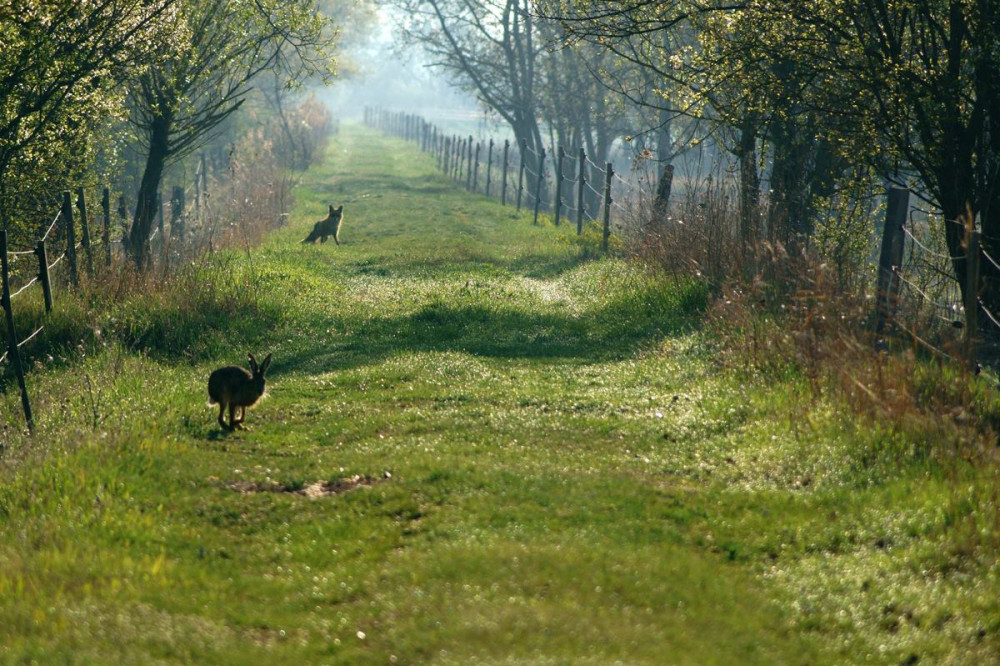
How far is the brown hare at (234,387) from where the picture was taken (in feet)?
28.6

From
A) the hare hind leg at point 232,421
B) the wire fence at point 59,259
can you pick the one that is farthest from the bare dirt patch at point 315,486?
the wire fence at point 59,259

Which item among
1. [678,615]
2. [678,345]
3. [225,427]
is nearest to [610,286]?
[678,345]

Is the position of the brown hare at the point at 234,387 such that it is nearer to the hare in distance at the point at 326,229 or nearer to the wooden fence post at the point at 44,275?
the wooden fence post at the point at 44,275

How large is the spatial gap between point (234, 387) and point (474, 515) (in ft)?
10.0

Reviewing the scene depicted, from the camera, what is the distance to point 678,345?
39.4ft

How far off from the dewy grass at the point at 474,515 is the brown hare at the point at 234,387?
284 mm

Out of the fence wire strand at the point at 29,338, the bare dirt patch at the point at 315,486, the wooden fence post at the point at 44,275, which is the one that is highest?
the wooden fence post at the point at 44,275

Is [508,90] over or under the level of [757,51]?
over

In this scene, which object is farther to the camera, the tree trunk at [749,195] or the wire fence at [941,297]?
the tree trunk at [749,195]

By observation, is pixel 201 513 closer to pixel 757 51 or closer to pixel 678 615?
pixel 678 615

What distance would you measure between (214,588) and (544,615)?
76.0 inches

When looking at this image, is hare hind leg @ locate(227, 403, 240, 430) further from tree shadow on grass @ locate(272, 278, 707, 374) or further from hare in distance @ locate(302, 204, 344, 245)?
hare in distance @ locate(302, 204, 344, 245)

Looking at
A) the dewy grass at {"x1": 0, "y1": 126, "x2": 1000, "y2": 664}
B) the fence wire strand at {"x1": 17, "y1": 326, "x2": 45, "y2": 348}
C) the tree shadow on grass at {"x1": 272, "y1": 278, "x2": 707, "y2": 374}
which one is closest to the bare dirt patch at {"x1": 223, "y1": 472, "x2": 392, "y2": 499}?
the dewy grass at {"x1": 0, "y1": 126, "x2": 1000, "y2": 664}

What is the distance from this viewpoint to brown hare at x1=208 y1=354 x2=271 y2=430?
870cm
